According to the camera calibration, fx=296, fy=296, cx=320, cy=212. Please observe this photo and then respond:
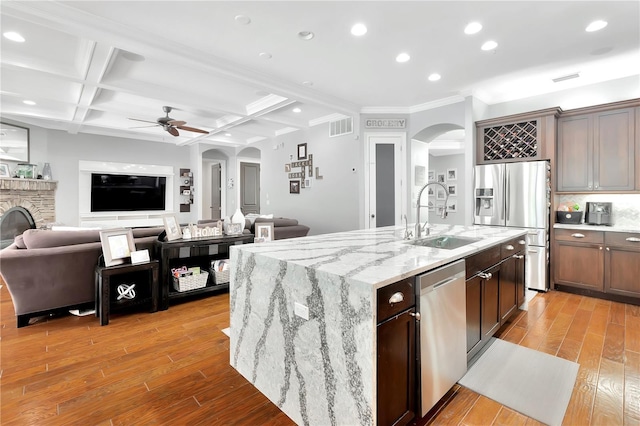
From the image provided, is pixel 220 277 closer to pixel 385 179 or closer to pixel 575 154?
pixel 385 179

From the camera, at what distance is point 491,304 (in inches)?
93.0

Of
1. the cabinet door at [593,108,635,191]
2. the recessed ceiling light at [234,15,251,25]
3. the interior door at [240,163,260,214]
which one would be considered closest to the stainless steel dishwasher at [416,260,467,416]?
the recessed ceiling light at [234,15,251,25]

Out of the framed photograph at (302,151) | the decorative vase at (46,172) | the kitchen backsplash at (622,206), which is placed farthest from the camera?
the framed photograph at (302,151)

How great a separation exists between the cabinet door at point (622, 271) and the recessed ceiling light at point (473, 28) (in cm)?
296

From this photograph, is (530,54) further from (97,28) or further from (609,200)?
(97,28)

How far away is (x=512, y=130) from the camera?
4.25m

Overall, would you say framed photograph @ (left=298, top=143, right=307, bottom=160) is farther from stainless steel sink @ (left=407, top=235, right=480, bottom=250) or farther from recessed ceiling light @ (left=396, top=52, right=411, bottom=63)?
stainless steel sink @ (left=407, top=235, right=480, bottom=250)

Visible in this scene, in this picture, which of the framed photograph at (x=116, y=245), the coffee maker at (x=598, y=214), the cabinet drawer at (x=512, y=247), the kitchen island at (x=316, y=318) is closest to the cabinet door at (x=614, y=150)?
the coffee maker at (x=598, y=214)

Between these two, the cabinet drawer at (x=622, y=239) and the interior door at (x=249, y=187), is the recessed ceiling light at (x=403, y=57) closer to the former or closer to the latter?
the cabinet drawer at (x=622, y=239)

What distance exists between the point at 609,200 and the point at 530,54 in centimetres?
226

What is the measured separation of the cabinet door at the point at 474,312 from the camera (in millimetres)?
2021

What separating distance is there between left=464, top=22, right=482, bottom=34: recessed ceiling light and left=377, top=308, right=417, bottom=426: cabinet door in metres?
2.78

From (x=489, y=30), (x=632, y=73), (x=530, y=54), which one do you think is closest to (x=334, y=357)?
(x=489, y=30)

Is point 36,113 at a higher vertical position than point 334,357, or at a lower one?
higher
